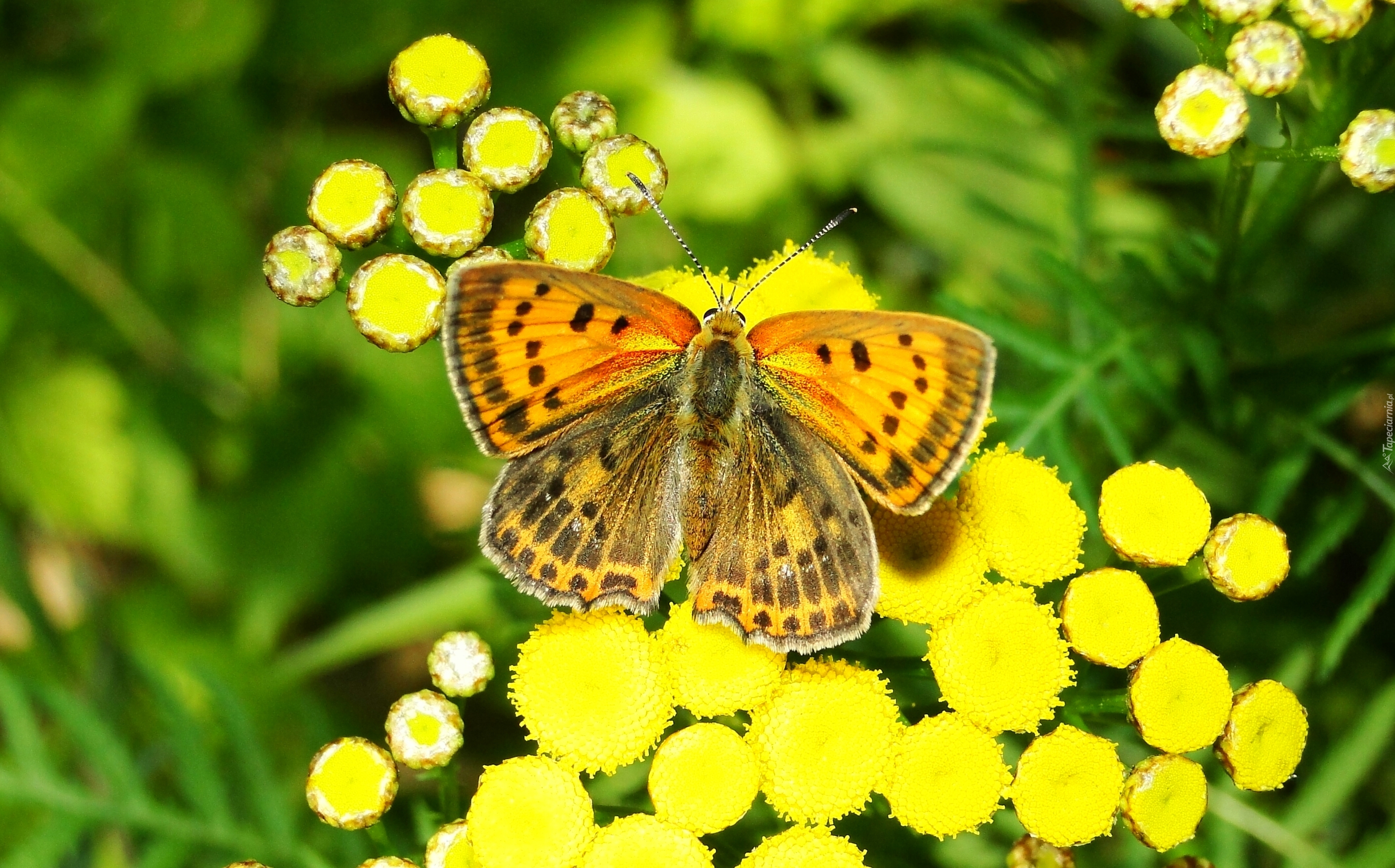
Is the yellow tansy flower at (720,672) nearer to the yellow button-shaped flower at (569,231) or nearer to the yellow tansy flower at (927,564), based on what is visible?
the yellow tansy flower at (927,564)

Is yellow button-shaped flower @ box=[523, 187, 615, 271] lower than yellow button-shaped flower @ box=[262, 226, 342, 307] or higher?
higher

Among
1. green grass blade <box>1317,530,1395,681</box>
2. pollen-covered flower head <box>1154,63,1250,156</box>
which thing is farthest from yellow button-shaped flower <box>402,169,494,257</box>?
green grass blade <box>1317,530,1395,681</box>

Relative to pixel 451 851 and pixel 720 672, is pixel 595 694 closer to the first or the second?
pixel 720 672

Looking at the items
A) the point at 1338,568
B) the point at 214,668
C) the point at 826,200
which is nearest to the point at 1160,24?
the point at 826,200

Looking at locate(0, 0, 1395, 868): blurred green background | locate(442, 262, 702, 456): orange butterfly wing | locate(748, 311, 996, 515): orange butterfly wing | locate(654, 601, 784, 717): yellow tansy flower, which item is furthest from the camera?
locate(0, 0, 1395, 868): blurred green background

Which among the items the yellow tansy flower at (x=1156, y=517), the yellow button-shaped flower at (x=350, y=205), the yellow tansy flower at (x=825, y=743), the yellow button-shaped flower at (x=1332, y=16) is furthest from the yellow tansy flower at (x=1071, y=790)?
the yellow button-shaped flower at (x=350, y=205)

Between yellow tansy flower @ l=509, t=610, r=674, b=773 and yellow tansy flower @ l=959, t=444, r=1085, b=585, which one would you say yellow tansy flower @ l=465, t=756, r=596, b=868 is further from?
yellow tansy flower @ l=959, t=444, r=1085, b=585

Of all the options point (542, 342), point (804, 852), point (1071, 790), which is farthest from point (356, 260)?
point (1071, 790)
